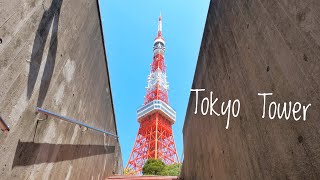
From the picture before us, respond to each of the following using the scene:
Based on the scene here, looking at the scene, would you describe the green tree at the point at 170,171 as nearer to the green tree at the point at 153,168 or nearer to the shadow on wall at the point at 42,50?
the green tree at the point at 153,168

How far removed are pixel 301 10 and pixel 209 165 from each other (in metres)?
2.58

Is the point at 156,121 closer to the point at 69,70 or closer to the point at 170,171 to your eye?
the point at 170,171

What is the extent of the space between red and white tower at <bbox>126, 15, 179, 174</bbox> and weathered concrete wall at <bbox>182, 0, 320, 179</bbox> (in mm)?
24770

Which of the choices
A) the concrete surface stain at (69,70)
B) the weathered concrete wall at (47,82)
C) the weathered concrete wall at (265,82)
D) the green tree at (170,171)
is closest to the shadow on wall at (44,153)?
the weathered concrete wall at (47,82)

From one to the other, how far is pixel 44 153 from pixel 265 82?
2.04 meters

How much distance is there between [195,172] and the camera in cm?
464

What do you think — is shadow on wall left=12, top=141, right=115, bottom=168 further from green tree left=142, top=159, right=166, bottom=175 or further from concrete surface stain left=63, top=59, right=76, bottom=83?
green tree left=142, top=159, right=166, bottom=175

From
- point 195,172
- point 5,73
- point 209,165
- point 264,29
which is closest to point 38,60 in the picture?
point 5,73

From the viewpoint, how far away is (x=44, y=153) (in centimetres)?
251

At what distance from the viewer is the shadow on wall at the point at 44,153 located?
2059 millimetres

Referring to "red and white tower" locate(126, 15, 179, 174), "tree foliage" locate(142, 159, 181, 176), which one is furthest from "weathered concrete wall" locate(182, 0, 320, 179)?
"red and white tower" locate(126, 15, 179, 174)

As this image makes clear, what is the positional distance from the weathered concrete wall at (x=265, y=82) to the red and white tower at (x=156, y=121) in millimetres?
24770

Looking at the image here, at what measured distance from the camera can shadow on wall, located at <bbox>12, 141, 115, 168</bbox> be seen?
2.06m

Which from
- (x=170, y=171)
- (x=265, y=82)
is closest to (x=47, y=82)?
(x=265, y=82)
